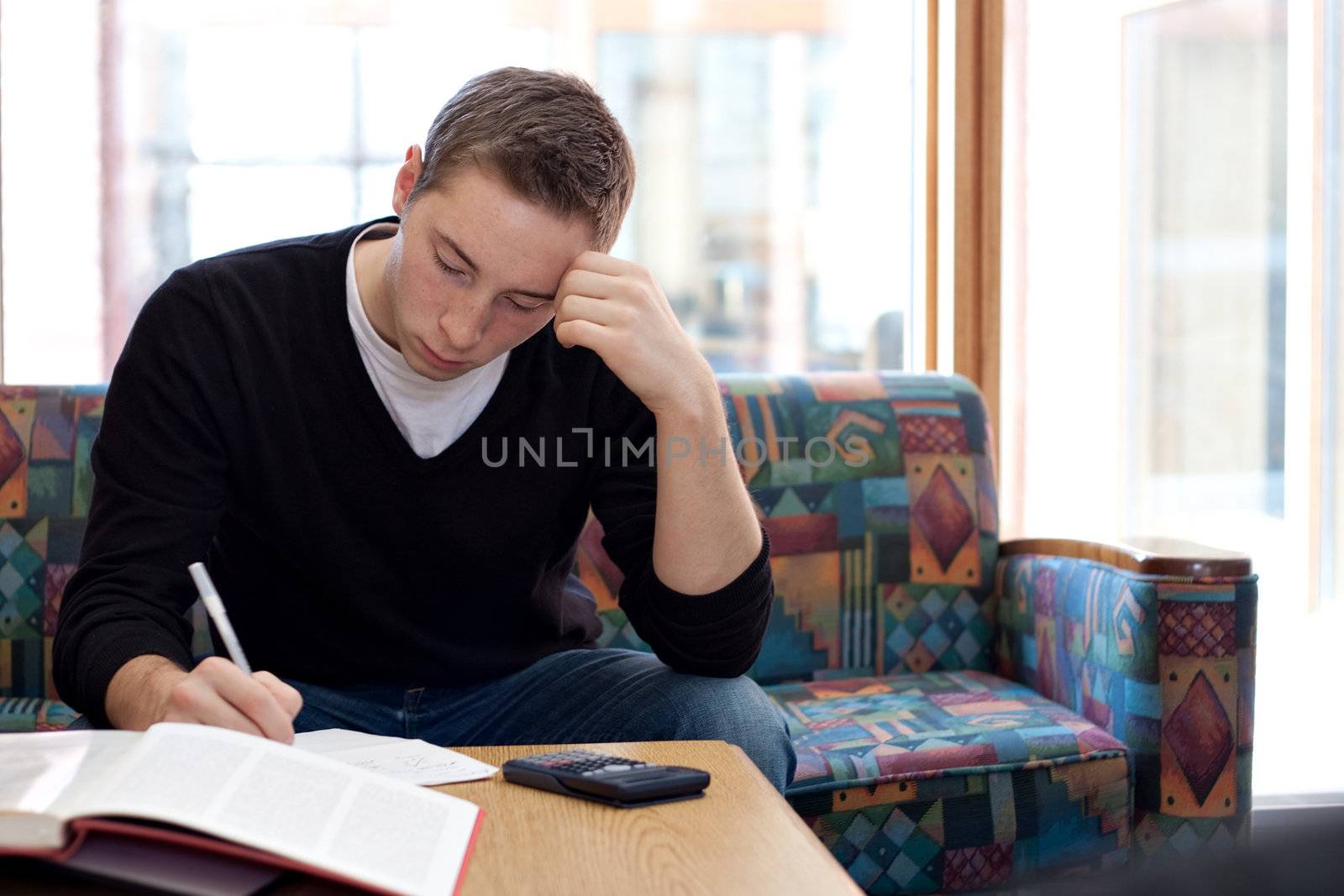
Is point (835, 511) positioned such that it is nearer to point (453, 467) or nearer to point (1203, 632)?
point (1203, 632)

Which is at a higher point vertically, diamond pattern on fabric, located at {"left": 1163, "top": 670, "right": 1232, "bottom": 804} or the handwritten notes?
the handwritten notes

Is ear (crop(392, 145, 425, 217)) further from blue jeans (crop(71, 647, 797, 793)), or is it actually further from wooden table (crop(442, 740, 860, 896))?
wooden table (crop(442, 740, 860, 896))

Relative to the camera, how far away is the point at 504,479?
144 centimetres

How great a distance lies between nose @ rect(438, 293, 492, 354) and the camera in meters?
1.26

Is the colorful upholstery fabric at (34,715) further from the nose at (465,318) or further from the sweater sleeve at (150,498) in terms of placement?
the nose at (465,318)

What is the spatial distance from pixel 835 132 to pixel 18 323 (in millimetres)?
1579

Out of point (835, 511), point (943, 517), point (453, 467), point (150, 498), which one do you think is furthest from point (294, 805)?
point (943, 517)

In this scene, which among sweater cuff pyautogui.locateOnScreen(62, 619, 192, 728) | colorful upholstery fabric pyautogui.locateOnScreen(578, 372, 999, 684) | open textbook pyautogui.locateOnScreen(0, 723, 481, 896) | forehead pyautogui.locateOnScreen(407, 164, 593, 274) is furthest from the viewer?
colorful upholstery fabric pyautogui.locateOnScreen(578, 372, 999, 684)

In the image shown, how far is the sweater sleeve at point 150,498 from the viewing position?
1153 mm

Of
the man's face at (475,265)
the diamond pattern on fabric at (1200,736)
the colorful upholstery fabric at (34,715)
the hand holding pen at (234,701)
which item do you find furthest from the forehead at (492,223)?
the diamond pattern on fabric at (1200,736)

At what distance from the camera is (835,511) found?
2.05 metres

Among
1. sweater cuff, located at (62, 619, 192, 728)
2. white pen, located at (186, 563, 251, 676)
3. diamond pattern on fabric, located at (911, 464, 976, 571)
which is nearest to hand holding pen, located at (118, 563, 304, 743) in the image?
white pen, located at (186, 563, 251, 676)

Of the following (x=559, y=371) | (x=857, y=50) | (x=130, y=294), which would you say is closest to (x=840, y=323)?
(x=857, y=50)

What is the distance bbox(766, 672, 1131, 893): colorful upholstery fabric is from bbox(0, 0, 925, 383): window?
104 centimetres
